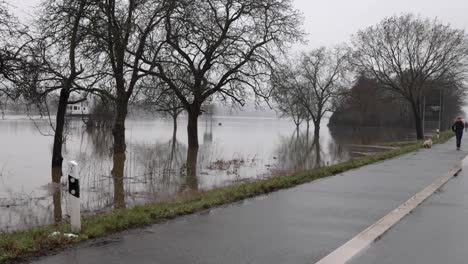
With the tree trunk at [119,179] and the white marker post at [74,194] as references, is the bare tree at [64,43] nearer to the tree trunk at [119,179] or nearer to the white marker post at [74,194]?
the tree trunk at [119,179]

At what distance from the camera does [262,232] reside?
274 inches

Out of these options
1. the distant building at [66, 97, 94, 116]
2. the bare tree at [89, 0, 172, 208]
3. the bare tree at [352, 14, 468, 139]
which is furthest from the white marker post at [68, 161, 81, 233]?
the bare tree at [352, 14, 468, 139]

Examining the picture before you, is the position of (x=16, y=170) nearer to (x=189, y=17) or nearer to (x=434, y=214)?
(x=189, y=17)

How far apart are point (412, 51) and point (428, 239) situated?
39.0 meters

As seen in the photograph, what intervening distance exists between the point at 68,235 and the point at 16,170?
627 inches

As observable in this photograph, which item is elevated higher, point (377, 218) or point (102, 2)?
point (102, 2)

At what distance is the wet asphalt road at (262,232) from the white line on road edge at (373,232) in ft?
0.43

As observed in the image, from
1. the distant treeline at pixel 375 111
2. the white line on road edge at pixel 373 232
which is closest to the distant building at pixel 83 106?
the white line on road edge at pixel 373 232

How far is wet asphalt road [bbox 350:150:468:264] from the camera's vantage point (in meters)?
5.71

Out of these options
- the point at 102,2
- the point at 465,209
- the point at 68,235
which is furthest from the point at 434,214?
the point at 102,2

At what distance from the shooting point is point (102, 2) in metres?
21.2

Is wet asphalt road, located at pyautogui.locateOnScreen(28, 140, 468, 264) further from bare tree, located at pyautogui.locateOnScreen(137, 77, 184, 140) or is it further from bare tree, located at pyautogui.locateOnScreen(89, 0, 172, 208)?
bare tree, located at pyautogui.locateOnScreen(137, 77, 184, 140)

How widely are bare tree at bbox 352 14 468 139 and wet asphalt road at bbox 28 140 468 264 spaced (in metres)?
33.3

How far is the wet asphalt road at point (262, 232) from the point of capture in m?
5.66
